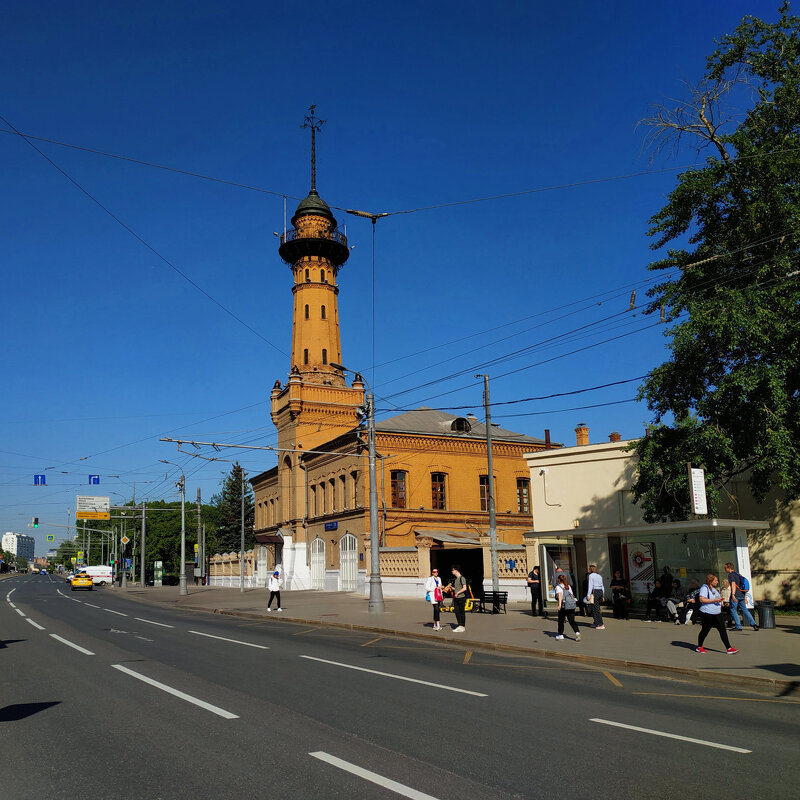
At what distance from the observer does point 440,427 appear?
157ft

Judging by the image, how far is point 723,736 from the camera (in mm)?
7801

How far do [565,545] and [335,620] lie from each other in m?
8.42

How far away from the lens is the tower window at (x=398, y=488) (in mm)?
44562

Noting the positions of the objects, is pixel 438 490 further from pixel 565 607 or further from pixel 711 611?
pixel 711 611

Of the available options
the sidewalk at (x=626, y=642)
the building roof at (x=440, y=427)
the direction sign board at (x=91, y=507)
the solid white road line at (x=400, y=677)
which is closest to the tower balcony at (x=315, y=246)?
the building roof at (x=440, y=427)

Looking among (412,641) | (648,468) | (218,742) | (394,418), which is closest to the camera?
(218,742)

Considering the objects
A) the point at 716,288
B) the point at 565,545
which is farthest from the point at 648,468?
the point at 716,288

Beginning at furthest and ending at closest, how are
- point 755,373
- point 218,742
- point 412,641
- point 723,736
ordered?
point 755,373, point 412,641, point 723,736, point 218,742

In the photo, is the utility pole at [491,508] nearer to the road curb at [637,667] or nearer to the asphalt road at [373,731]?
the road curb at [637,667]

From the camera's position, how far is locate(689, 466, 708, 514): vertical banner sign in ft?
66.3

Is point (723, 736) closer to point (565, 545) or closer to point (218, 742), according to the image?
point (218, 742)

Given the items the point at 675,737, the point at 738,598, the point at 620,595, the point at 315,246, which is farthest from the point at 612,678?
the point at 315,246

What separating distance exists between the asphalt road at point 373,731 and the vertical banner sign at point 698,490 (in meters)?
8.53

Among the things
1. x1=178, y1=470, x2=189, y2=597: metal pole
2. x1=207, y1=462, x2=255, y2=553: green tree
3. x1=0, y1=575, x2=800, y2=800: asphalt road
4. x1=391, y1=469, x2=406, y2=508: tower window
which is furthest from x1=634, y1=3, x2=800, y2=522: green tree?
x1=207, y1=462, x2=255, y2=553: green tree
